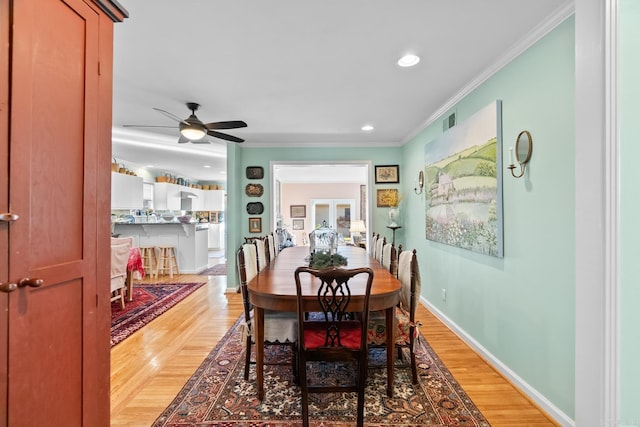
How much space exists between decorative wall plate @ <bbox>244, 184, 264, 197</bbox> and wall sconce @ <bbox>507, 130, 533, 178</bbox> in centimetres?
363

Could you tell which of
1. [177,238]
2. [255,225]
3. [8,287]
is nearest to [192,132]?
[255,225]

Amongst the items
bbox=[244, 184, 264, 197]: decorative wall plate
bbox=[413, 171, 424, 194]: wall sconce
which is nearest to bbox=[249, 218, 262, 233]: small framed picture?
bbox=[244, 184, 264, 197]: decorative wall plate

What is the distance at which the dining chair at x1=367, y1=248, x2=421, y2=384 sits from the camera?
2039 millimetres

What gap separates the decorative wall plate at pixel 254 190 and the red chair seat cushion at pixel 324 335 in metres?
3.24

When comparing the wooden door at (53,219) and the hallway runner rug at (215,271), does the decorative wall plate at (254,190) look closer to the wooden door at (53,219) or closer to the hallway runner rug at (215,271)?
the hallway runner rug at (215,271)

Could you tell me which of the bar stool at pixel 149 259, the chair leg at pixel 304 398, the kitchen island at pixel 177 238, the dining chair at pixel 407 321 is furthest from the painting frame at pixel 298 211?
the chair leg at pixel 304 398

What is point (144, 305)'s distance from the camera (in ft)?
12.7

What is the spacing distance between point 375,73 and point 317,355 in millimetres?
2218

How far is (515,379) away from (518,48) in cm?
232

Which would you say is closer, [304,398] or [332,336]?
[304,398]

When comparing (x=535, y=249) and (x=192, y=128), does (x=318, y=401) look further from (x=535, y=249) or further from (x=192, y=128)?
(x=192, y=128)

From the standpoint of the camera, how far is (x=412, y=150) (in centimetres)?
441

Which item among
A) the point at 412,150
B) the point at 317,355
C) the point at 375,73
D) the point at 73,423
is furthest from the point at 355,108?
the point at 73,423
